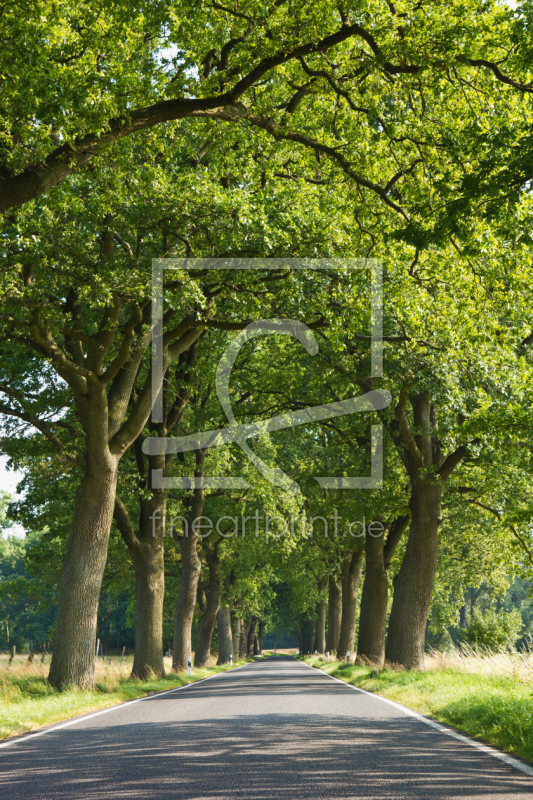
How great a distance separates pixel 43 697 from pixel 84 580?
2313 mm

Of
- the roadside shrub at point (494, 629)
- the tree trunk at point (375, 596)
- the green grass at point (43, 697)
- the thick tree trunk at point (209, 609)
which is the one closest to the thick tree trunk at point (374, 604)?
the tree trunk at point (375, 596)

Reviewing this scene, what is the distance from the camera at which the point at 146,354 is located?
54.9 feet

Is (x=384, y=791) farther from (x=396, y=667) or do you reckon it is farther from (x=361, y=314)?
(x=396, y=667)

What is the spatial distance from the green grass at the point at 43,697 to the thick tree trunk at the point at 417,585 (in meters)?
5.93

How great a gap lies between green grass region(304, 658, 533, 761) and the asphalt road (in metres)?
0.50

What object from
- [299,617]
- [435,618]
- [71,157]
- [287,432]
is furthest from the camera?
[299,617]

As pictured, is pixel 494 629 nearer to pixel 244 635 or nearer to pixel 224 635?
pixel 224 635

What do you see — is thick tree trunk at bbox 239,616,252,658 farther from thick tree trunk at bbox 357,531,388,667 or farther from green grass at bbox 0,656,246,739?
green grass at bbox 0,656,246,739

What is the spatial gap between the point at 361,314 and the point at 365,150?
2749 millimetres

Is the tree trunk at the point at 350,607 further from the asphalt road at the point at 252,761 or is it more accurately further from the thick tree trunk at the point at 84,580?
the asphalt road at the point at 252,761

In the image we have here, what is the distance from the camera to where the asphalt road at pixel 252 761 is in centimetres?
533

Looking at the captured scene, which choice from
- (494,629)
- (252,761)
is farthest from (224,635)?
(252,761)

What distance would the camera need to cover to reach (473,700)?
10055mm

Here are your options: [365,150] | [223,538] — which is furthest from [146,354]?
[223,538]
